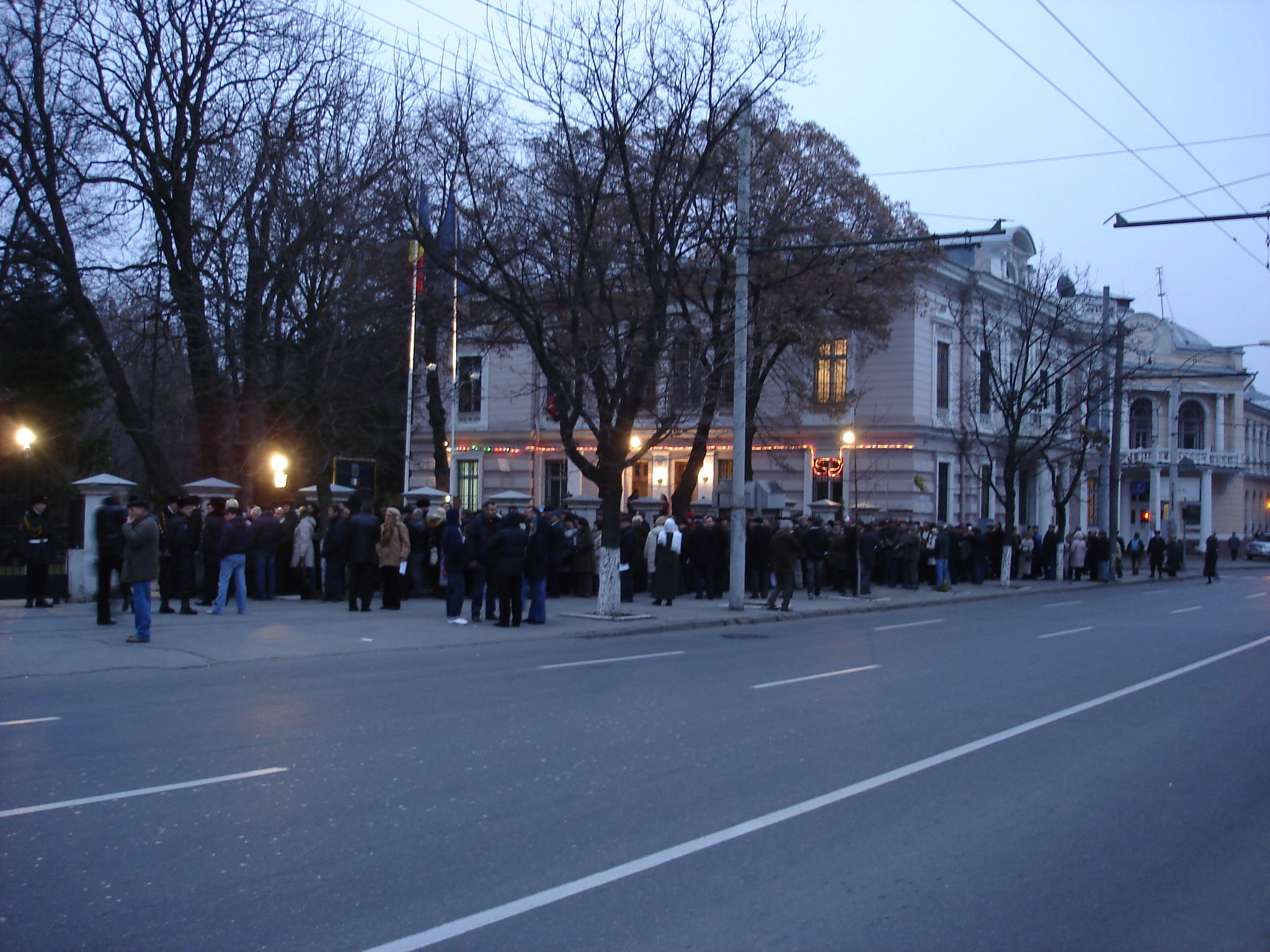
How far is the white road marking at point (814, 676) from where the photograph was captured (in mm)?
12148

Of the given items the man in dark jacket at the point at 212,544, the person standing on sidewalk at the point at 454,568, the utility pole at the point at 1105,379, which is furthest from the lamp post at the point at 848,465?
the man in dark jacket at the point at 212,544

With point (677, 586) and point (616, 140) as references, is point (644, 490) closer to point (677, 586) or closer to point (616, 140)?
point (677, 586)

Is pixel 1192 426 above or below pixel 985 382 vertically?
above

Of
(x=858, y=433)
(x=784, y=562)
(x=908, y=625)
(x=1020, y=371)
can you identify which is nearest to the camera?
(x=908, y=625)

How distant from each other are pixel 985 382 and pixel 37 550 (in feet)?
99.5

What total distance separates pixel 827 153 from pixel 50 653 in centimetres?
2537

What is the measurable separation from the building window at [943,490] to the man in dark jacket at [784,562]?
71.5 feet

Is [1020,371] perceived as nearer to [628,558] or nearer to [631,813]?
[628,558]

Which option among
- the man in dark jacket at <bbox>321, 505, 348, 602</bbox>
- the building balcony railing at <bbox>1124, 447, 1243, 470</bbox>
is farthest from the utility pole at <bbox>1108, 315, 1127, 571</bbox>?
the building balcony railing at <bbox>1124, 447, 1243, 470</bbox>

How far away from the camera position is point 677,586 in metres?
24.6

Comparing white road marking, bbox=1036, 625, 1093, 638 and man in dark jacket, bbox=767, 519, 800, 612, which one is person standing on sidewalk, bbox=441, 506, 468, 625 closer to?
man in dark jacket, bbox=767, 519, 800, 612

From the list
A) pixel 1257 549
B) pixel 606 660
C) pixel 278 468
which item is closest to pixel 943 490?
pixel 278 468

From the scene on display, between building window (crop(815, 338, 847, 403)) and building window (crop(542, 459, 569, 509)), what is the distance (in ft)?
36.7

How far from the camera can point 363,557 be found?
19.2 metres
